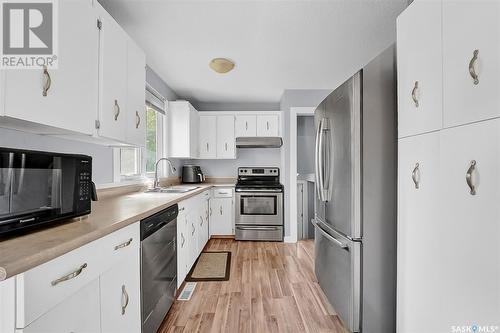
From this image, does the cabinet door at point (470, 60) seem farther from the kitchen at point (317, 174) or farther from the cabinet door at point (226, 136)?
the cabinet door at point (226, 136)

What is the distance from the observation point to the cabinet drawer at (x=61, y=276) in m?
0.72

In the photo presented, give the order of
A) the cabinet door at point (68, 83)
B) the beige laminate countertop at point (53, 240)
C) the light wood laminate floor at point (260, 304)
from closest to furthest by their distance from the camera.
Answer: the beige laminate countertop at point (53, 240) → the cabinet door at point (68, 83) → the light wood laminate floor at point (260, 304)

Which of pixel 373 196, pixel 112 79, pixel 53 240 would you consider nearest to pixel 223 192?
pixel 112 79

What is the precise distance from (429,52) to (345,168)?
2.63 feet

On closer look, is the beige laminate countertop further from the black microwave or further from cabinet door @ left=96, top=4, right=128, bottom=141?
cabinet door @ left=96, top=4, right=128, bottom=141

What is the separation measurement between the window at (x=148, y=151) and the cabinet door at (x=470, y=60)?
97.1 inches

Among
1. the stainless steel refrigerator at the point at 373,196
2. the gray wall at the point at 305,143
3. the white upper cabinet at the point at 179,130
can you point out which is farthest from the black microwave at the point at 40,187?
the gray wall at the point at 305,143

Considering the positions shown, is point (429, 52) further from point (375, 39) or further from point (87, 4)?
point (87, 4)

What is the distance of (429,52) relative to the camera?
1.16 m

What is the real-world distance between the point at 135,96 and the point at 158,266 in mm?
1315

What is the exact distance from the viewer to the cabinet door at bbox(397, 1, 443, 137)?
1.11 m

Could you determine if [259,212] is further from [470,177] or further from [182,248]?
[470,177]

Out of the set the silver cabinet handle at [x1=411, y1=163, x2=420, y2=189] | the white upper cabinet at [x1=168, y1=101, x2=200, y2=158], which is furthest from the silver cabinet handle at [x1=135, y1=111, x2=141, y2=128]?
the silver cabinet handle at [x1=411, y1=163, x2=420, y2=189]

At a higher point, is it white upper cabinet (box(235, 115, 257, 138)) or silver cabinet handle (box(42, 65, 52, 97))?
white upper cabinet (box(235, 115, 257, 138))
